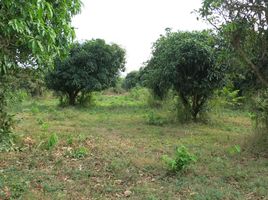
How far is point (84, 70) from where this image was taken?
18844 millimetres

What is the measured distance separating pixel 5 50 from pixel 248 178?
4.77 meters

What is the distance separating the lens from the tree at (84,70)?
18.5 m

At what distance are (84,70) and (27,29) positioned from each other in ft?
52.4

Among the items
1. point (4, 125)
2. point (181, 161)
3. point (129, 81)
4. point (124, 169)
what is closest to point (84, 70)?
point (124, 169)

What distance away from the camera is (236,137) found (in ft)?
33.7

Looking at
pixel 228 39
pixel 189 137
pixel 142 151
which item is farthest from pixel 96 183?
pixel 189 137

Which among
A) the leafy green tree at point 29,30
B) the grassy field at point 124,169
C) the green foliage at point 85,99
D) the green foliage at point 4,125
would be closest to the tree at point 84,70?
the green foliage at point 85,99

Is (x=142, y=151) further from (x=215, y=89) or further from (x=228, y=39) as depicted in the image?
(x=215, y=89)

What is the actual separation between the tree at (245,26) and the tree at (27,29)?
3.95 metres

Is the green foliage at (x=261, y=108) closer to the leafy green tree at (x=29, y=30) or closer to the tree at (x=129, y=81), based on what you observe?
→ the leafy green tree at (x=29, y=30)

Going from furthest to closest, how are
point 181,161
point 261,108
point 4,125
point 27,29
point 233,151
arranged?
point 261,108
point 233,151
point 181,161
point 4,125
point 27,29

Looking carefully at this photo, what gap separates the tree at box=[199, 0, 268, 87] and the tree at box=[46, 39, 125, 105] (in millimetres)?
12002

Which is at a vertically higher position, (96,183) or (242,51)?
(242,51)

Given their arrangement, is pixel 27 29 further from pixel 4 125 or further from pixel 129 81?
pixel 129 81
